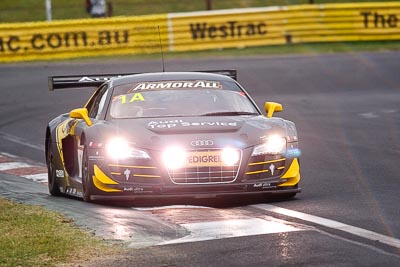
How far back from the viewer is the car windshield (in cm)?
1159

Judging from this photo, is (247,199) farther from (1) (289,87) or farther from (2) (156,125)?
(1) (289,87)

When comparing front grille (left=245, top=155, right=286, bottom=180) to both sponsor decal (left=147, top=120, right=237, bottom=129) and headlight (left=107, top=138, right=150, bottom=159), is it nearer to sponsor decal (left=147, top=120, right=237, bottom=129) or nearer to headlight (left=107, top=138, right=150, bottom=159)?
sponsor decal (left=147, top=120, right=237, bottom=129)

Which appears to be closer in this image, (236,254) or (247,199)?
(236,254)

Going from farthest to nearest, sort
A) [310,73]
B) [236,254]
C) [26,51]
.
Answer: [26,51], [310,73], [236,254]

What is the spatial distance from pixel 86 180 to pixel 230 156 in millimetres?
1334

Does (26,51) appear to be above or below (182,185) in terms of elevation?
below

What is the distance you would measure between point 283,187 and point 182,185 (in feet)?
3.20

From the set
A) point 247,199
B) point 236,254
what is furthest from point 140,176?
point 236,254

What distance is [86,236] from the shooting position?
859 cm

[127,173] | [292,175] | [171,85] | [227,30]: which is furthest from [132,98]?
[227,30]

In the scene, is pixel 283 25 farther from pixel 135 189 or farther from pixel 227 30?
pixel 135 189

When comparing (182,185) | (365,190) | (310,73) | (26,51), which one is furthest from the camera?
(26,51)

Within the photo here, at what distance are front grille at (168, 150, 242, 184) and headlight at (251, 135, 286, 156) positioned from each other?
19 cm

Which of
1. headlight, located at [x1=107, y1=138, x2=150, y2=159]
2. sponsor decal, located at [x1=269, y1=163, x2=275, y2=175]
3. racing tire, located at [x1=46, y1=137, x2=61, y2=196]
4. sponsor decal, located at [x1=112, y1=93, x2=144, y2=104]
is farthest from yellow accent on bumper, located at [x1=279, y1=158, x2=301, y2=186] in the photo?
racing tire, located at [x1=46, y1=137, x2=61, y2=196]
